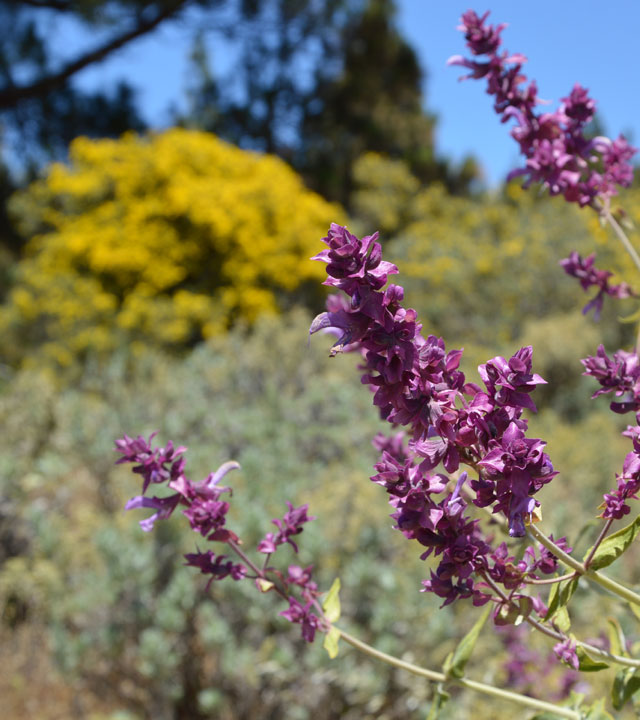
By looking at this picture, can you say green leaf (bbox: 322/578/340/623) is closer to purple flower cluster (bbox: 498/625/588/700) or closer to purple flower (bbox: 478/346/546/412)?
purple flower (bbox: 478/346/546/412)

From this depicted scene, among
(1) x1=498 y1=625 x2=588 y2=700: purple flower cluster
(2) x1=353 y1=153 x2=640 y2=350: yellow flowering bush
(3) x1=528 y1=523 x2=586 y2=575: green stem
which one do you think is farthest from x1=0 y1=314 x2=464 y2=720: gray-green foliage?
(2) x1=353 y1=153 x2=640 y2=350: yellow flowering bush

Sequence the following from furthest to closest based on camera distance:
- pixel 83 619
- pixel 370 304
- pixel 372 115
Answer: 1. pixel 372 115
2. pixel 83 619
3. pixel 370 304

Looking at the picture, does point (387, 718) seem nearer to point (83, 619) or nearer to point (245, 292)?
point (83, 619)

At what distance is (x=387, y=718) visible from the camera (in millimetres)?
2424

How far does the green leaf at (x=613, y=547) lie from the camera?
0.73 meters

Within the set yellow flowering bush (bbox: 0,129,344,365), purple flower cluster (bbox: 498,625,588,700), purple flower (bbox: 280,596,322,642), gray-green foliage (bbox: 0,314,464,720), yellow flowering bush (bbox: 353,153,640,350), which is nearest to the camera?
purple flower (bbox: 280,596,322,642)

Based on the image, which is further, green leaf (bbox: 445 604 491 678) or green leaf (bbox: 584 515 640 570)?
green leaf (bbox: 445 604 491 678)

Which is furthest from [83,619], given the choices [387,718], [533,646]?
[533,646]

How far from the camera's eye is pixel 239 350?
5.95m

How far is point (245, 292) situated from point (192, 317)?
682mm

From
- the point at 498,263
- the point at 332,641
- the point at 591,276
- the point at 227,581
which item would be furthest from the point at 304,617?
the point at 498,263

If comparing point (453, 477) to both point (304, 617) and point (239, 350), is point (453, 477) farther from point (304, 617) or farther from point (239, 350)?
point (239, 350)

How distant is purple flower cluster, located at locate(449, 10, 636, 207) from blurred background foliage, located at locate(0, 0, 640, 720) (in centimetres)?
24

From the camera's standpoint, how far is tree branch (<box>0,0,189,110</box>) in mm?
10693
